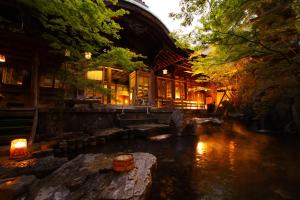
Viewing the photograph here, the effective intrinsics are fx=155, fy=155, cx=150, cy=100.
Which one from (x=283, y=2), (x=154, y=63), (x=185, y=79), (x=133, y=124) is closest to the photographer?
(x=283, y=2)

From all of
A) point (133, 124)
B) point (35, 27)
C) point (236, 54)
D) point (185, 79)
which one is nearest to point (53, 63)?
point (35, 27)

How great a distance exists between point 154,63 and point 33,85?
1149cm

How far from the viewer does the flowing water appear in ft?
12.7

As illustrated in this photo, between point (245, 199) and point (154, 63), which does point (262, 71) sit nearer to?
point (245, 199)

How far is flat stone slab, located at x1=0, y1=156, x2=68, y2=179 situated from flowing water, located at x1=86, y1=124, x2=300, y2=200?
109 inches

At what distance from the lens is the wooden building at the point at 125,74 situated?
284 inches

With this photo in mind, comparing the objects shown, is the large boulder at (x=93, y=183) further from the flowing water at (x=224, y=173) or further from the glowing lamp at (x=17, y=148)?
the glowing lamp at (x=17, y=148)

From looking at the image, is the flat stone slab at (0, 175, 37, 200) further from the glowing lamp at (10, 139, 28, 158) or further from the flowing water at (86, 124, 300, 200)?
the flowing water at (86, 124, 300, 200)

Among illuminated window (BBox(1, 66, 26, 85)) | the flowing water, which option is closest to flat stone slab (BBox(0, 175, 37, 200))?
the flowing water

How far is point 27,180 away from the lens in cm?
334

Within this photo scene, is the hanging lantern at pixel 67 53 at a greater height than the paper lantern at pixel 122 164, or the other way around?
the hanging lantern at pixel 67 53

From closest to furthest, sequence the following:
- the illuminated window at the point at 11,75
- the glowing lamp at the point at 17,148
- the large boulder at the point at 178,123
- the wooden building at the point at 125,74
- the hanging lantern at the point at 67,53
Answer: the glowing lamp at the point at 17,148 < the hanging lantern at the point at 67,53 < the wooden building at the point at 125,74 < the illuminated window at the point at 11,75 < the large boulder at the point at 178,123

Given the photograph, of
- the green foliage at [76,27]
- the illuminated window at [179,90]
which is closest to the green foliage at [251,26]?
the green foliage at [76,27]

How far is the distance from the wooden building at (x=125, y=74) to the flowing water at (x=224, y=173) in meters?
4.58
